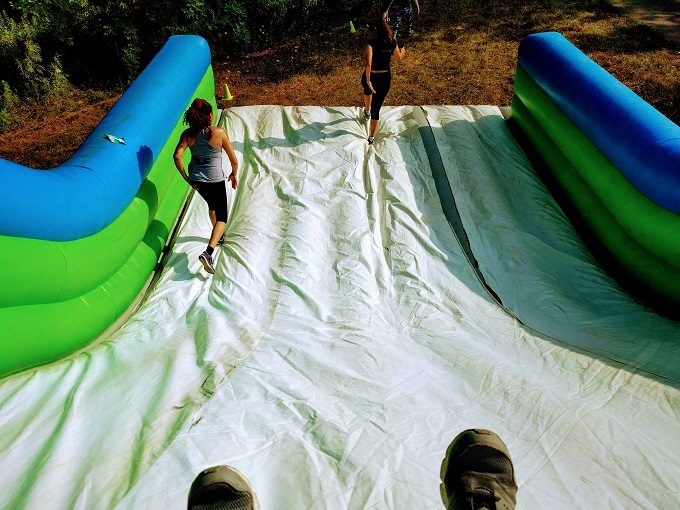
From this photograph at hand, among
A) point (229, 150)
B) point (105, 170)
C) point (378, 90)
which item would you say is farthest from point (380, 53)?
point (105, 170)

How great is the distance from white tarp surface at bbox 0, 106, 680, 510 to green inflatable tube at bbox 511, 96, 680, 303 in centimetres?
22

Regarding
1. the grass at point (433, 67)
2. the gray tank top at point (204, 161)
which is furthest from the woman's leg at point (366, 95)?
the gray tank top at point (204, 161)

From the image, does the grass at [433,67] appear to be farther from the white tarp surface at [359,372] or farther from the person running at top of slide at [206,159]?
the person running at top of slide at [206,159]

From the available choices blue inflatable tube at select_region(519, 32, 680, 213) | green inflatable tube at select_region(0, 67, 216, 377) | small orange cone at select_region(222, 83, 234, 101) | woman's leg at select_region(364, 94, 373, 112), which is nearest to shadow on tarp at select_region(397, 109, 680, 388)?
blue inflatable tube at select_region(519, 32, 680, 213)

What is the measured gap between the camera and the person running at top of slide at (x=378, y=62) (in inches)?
174

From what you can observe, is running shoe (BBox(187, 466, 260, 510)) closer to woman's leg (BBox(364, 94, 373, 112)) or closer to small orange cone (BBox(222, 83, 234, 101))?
woman's leg (BBox(364, 94, 373, 112))

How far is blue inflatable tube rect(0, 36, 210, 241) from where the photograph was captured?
2.46m

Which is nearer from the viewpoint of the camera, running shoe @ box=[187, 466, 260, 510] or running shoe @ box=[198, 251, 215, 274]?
running shoe @ box=[187, 466, 260, 510]

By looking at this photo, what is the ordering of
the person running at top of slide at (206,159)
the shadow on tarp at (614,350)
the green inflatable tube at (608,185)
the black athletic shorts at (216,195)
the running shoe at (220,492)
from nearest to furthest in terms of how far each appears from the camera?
the running shoe at (220,492) → the shadow on tarp at (614,350) → the green inflatable tube at (608,185) → the person running at top of slide at (206,159) → the black athletic shorts at (216,195)

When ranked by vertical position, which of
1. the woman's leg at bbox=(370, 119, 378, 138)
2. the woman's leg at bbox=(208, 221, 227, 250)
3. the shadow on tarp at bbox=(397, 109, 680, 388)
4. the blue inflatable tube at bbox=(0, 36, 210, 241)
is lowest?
the shadow on tarp at bbox=(397, 109, 680, 388)

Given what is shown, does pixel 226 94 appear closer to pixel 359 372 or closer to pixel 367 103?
pixel 367 103

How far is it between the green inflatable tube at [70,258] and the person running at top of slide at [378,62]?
224cm

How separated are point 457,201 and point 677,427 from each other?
2.44 m

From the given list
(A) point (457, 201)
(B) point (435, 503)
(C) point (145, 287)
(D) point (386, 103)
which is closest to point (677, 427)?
(B) point (435, 503)
